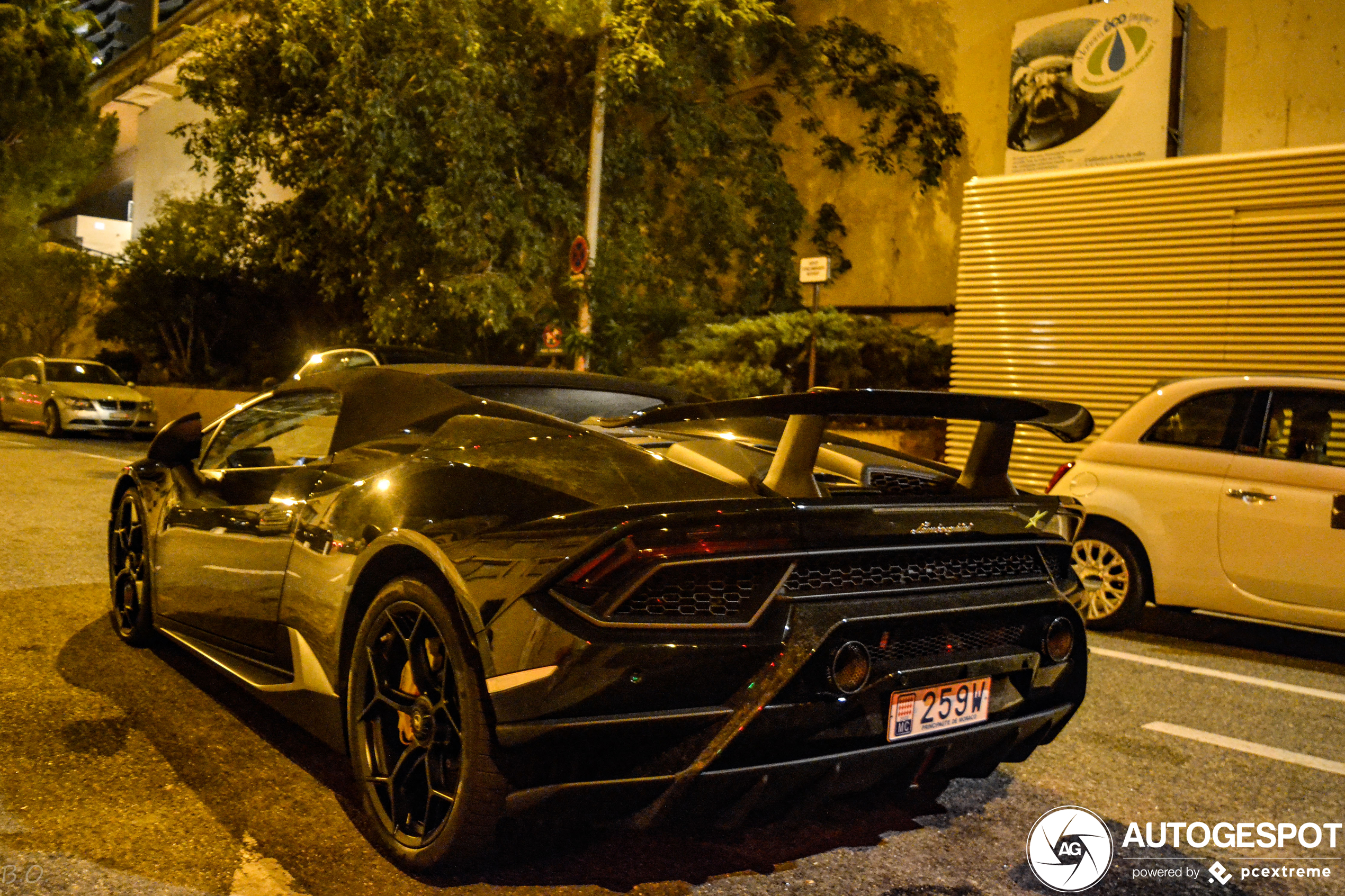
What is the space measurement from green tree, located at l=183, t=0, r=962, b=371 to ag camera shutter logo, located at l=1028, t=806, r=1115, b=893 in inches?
424

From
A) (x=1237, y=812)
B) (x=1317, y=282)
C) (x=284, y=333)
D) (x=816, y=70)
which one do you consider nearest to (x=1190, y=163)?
(x=1317, y=282)

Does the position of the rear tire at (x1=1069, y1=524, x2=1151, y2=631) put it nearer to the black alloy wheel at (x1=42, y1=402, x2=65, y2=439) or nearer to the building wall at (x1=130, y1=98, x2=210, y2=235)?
the black alloy wheel at (x1=42, y1=402, x2=65, y2=439)

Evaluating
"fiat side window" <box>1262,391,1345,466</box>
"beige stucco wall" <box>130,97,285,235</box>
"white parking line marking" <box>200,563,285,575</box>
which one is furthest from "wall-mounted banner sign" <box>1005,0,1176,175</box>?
"beige stucco wall" <box>130,97,285,235</box>

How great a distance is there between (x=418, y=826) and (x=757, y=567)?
1.10m

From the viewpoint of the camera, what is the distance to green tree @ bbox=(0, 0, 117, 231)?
1395 inches

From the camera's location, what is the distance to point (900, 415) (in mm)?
2744

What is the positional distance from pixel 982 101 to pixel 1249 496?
1156 centimetres

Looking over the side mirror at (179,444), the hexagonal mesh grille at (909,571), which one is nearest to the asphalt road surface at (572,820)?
the hexagonal mesh grille at (909,571)

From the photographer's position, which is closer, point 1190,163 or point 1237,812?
point 1237,812

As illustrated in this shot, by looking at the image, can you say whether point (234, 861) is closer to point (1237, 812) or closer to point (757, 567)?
point (757, 567)

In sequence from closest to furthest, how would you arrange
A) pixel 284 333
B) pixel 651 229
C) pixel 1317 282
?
pixel 1317 282, pixel 651 229, pixel 284 333

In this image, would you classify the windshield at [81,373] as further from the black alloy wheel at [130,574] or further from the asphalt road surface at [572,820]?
the black alloy wheel at [130,574]

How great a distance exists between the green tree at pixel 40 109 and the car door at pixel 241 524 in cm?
3621

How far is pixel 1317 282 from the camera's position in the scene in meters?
10.2
